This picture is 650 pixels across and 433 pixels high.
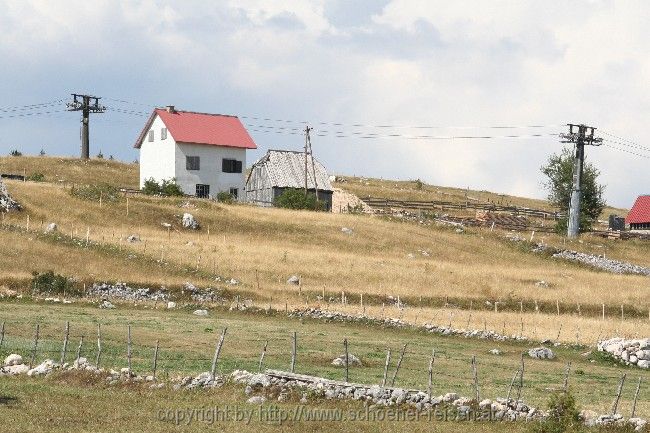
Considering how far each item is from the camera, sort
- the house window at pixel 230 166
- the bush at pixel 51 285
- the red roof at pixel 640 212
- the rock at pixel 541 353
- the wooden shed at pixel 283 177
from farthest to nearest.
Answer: the red roof at pixel 640 212
the wooden shed at pixel 283 177
the house window at pixel 230 166
the bush at pixel 51 285
the rock at pixel 541 353

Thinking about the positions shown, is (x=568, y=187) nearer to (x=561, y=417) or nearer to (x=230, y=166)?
(x=230, y=166)

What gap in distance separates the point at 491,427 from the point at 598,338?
99.6 ft

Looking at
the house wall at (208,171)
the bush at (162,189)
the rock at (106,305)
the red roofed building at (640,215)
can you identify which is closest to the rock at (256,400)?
the rock at (106,305)

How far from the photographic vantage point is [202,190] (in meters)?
122

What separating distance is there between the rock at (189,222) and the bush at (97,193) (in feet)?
26.5

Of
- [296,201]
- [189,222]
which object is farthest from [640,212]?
[189,222]

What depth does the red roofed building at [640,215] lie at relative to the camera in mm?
156000

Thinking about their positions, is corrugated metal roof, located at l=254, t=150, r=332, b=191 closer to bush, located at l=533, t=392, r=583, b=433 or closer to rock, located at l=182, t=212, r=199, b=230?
rock, located at l=182, t=212, r=199, b=230

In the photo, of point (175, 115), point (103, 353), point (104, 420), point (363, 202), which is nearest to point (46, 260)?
point (103, 353)

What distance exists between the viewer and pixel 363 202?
13600 centimetres

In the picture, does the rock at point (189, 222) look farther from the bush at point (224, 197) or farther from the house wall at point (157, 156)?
the house wall at point (157, 156)

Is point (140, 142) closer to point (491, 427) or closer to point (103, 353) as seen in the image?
point (103, 353)

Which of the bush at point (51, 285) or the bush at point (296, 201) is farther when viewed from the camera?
the bush at point (296, 201)

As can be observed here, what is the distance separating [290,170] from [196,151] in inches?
479
